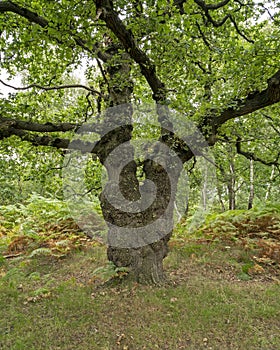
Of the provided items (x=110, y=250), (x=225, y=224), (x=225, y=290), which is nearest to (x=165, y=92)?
(x=110, y=250)

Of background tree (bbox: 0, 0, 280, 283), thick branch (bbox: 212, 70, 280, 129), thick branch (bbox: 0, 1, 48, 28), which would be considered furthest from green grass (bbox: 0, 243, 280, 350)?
thick branch (bbox: 0, 1, 48, 28)

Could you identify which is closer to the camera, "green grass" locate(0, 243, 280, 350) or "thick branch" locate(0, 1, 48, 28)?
"green grass" locate(0, 243, 280, 350)

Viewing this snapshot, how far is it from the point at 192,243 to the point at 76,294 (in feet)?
13.8

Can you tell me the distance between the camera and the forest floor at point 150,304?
4.31 metres

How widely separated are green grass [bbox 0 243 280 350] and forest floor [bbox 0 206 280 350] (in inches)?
0.6

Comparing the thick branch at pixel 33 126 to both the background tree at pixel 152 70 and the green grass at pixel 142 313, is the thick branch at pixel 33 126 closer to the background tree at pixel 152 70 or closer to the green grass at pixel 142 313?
the background tree at pixel 152 70

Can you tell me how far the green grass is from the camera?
169 inches

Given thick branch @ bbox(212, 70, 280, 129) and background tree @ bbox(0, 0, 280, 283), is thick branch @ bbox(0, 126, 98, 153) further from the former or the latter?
thick branch @ bbox(212, 70, 280, 129)

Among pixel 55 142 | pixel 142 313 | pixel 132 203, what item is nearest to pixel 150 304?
pixel 142 313

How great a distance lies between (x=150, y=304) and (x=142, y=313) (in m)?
0.26

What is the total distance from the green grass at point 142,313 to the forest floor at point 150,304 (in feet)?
0.05

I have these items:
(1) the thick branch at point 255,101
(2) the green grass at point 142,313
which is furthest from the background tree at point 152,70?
(2) the green grass at point 142,313

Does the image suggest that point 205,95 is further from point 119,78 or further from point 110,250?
point 110,250

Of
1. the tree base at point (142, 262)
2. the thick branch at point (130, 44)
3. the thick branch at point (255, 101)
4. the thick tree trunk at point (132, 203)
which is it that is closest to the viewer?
the thick branch at point (130, 44)
